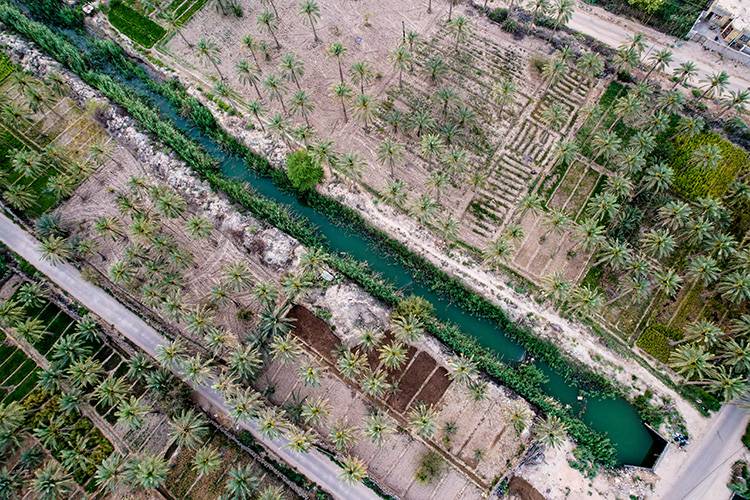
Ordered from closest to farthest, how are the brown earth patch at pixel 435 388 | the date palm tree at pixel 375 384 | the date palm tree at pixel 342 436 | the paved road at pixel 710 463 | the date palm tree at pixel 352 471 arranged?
the date palm tree at pixel 352 471 < the date palm tree at pixel 342 436 < the paved road at pixel 710 463 < the date palm tree at pixel 375 384 < the brown earth patch at pixel 435 388

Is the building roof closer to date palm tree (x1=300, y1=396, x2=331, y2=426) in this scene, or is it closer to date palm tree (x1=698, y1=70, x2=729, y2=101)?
date palm tree (x1=698, y1=70, x2=729, y2=101)

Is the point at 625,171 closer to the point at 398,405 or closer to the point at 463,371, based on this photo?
the point at 463,371

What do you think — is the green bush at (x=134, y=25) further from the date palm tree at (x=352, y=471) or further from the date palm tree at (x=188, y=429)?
the date palm tree at (x=352, y=471)

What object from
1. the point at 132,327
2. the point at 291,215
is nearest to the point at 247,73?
the point at 291,215

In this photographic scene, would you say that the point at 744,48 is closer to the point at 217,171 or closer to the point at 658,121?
the point at 658,121

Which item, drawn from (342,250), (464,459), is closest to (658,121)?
(342,250)

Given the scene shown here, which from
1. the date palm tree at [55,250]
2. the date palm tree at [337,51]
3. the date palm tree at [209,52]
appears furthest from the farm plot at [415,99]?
the date palm tree at [55,250]

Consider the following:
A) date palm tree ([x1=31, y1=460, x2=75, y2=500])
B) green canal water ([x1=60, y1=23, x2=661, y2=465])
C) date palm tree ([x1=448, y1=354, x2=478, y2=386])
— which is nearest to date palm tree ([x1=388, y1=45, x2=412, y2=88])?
green canal water ([x1=60, y1=23, x2=661, y2=465])
